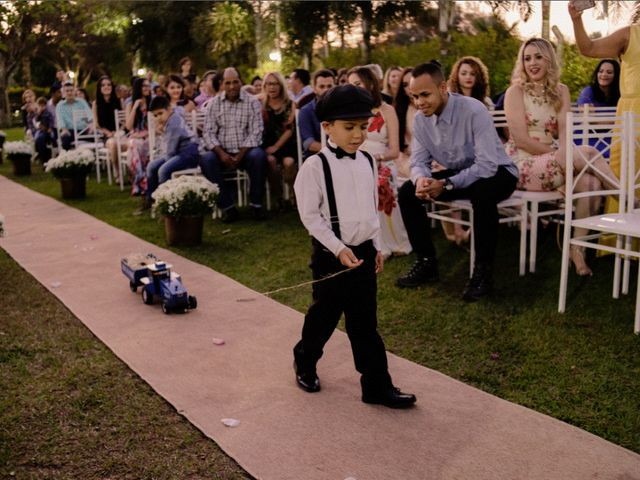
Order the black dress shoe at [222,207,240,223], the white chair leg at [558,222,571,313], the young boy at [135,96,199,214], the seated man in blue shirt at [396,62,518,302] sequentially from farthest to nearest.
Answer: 1. the black dress shoe at [222,207,240,223]
2. the young boy at [135,96,199,214]
3. the seated man in blue shirt at [396,62,518,302]
4. the white chair leg at [558,222,571,313]

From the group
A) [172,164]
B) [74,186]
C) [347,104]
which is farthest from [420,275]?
[74,186]

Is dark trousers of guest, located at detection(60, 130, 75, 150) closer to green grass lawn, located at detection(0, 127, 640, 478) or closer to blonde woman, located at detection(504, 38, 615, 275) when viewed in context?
green grass lawn, located at detection(0, 127, 640, 478)

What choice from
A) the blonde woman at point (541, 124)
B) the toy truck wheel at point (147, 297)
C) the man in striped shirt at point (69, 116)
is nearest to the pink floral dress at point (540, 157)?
the blonde woman at point (541, 124)

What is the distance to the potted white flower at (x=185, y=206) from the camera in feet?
22.2

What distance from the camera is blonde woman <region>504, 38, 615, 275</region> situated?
208 inches

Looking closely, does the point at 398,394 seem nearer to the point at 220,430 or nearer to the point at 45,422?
the point at 220,430

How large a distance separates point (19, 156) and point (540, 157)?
36.5 ft

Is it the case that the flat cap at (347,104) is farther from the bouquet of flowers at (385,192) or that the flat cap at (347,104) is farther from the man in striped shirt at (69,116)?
the man in striped shirt at (69,116)

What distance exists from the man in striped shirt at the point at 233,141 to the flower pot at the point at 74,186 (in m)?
2.95

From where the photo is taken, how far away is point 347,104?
9.98ft

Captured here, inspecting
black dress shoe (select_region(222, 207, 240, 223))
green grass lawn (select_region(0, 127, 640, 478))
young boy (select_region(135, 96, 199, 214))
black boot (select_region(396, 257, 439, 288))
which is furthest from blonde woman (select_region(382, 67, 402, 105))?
black boot (select_region(396, 257, 439, 288))

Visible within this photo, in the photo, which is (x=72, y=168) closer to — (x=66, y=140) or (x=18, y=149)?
(x=66, y=140)

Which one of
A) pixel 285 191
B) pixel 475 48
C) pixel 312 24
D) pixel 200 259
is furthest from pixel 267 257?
pixel 312 24

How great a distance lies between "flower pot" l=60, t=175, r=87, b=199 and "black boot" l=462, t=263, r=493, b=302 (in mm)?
6980
